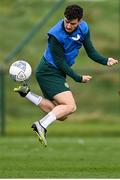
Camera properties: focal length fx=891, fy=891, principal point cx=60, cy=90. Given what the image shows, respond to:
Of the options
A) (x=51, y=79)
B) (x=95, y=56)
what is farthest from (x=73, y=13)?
(x=51, y=79)

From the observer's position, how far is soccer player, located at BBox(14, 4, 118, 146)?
44.9ft

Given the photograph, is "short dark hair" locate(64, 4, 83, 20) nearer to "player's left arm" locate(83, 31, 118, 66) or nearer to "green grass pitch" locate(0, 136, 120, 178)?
"player's left arm" locate(83, 31, 118, 66)

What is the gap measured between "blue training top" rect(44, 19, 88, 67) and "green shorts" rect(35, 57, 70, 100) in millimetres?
117

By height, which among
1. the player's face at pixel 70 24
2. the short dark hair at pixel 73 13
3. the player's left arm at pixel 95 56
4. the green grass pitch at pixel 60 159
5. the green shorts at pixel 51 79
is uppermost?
the short dark hair at pixel 73 13

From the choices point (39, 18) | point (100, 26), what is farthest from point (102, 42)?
point (39, 18)

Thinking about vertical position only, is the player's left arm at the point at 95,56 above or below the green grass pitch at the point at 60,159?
above

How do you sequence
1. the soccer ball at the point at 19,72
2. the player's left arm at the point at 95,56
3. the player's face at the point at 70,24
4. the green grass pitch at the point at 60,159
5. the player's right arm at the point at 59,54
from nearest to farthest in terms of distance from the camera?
the green grass pitch at the point at 60,159
the player's face at the point at 70,24
the player's right arm at the point at 59,54
the soccer ball at the point at 19,72
the player's left arm at the point at 95,56

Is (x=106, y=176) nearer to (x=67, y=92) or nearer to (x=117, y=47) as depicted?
(x=67, y=92)

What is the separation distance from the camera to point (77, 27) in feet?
45.6

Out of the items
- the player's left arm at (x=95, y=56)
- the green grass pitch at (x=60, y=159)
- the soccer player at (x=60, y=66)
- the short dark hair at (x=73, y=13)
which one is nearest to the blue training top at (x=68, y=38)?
the soccer player at (x=60, y=66)

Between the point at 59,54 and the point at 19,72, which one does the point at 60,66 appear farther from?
the point at 19,72

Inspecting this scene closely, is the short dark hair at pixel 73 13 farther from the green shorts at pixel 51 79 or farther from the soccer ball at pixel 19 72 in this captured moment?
the soccer ball at pixel 19 72

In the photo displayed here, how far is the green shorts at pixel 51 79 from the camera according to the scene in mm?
14151

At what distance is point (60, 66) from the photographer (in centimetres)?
1391
